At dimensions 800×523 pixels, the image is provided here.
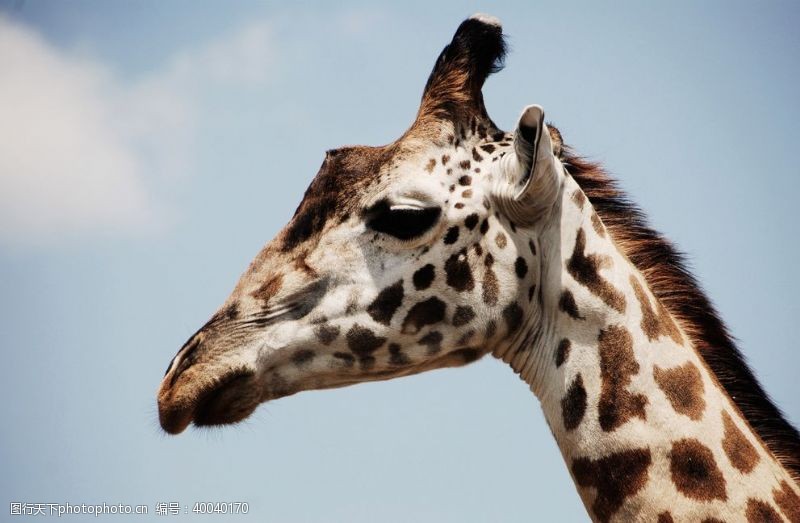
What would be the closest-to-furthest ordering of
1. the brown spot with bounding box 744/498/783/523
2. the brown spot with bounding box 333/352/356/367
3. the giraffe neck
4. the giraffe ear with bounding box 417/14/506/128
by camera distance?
the brown spot with bounding box 744/498/783/523 → the giraffe neck → the brown spot with bounding box 333/352/356/367 → the giraffe ear with bounding box 417/14/506/128

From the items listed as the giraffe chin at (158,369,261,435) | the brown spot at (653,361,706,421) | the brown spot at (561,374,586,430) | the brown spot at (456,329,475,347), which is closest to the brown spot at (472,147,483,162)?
the brown spot at (456,329,475,347)

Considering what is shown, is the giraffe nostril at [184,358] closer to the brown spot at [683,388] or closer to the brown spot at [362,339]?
the brown spot at [362,339]

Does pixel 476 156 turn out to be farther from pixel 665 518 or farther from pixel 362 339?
pixel 665 518

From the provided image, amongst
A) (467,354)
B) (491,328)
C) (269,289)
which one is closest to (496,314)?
(491,328)

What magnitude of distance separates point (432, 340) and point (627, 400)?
3.76 ft

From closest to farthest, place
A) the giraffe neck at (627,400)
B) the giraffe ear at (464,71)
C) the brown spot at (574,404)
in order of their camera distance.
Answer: the giraffe neck at (627,400), the brown spot at (574,404), the giraffe ear at (464,71)

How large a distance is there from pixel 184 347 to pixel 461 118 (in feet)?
7.33

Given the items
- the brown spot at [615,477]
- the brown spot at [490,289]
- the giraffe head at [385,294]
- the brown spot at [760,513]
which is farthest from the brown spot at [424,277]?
the brown spot at [760,513]

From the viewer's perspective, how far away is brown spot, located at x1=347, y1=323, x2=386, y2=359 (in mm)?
5383

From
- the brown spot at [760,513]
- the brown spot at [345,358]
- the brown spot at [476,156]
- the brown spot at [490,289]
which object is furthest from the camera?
the brown spot at [476,156]

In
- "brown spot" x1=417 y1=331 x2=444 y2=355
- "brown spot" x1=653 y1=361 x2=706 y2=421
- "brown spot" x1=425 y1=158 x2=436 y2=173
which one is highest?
"brown spot" x1=425 y1=158 x2=436 y2=173

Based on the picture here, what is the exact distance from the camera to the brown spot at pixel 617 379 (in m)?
4.90

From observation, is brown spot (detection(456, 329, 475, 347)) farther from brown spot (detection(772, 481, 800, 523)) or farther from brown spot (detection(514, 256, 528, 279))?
brown spot (detection(772, 481, 800, 523))

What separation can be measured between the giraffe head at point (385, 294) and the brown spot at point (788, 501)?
156 cm
